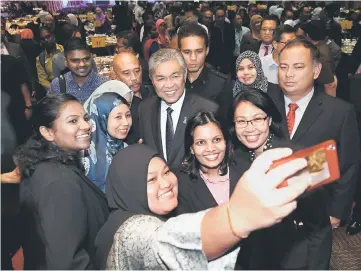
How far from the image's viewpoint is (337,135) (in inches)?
93.3

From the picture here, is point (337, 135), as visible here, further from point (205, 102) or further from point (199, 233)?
point (199, 233)

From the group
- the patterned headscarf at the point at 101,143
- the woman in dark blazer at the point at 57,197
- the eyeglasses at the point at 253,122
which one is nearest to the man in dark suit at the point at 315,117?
the eyeglasses at the point at 253,122

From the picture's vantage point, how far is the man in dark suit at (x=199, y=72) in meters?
3.28

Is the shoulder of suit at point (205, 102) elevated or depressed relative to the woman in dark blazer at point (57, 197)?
elevated

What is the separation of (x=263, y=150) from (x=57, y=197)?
1033 millimetres

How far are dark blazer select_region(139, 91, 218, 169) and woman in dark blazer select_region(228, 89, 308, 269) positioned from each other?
1.35ft

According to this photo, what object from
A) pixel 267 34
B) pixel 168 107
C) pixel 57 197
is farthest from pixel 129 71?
pixel 267 34

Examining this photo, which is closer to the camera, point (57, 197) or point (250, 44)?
point (57, 197)

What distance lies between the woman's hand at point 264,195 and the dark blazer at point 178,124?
5.54 ft


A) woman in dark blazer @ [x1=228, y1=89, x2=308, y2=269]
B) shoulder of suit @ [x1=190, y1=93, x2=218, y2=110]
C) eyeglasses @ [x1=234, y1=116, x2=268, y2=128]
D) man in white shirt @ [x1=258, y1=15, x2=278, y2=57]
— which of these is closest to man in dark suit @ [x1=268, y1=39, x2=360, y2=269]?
woman in dark blazer @ [x1=228, y1=89, x2=308, y2=269]

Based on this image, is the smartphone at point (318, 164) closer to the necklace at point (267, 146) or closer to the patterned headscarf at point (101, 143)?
the necklace at point (267, 146)

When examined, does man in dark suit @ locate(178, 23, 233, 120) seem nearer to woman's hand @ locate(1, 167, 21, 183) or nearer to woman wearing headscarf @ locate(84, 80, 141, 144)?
woman wearing headscarf @ locate(84, 80, 141, 144)

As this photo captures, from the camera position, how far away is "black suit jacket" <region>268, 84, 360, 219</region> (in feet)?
7.75

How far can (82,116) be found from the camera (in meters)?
2.20
